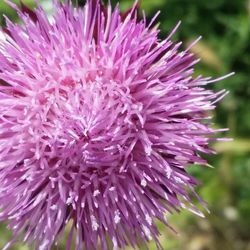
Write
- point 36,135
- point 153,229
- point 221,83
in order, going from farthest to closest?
1. point 221,83
2. point 153,229
3. point 36,135

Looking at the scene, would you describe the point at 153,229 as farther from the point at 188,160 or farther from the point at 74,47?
the point at 74,47

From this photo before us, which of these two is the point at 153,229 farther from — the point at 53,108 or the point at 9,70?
the point at 9,70

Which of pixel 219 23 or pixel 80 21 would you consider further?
A: pixel 219 23

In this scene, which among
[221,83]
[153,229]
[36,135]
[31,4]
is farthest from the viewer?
[221,83]

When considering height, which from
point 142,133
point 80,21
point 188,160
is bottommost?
point 188,160

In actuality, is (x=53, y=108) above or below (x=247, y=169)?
above

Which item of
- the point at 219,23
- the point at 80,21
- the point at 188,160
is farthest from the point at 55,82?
the point at 219,23
